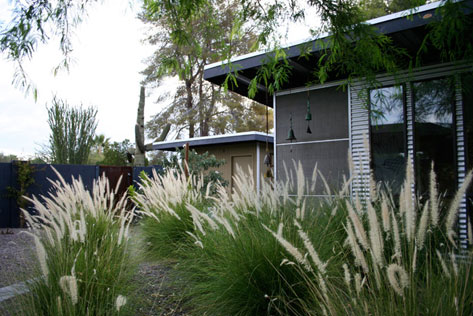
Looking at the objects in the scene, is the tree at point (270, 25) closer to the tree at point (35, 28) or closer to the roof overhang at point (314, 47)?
the tree at point (35, 28)

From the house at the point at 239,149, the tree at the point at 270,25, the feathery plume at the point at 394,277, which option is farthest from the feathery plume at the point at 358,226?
the house at the point at 239,149

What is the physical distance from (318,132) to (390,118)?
1.42 meters

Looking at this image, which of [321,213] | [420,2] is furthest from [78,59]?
[420,2]

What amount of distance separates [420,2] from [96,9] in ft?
9.00

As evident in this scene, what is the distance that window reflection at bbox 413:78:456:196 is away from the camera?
5.23 meters

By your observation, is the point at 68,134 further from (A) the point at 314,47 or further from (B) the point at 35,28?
(B) the point at 35,28

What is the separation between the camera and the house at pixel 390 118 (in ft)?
16.3

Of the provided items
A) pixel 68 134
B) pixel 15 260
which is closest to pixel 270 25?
pixel 15 260

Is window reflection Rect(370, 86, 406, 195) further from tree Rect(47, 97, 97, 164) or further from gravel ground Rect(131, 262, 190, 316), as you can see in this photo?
tree Rect(47, 97, 97, 164)

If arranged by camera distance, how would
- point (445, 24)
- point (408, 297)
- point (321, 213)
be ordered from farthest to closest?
point (321, 213) < point (445, 24) < point (408, 297)

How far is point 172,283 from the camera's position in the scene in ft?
8.29

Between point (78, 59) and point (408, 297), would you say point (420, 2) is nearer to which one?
point (408, 297)

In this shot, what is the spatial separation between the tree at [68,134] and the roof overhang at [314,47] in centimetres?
811

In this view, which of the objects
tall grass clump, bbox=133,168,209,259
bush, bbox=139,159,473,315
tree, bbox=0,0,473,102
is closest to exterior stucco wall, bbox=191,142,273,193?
tall grass clump, bbox=133,168,209,259
